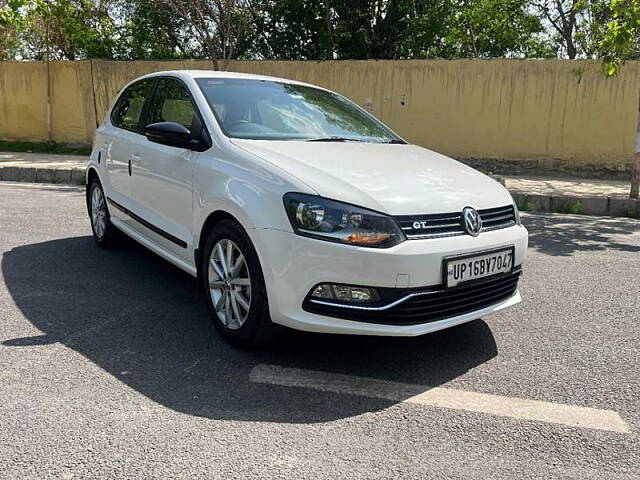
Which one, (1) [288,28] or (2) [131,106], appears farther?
(1) [288,28]

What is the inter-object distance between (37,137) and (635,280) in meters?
14.3

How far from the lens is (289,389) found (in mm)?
2844

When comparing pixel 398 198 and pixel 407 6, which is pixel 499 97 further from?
pixel 398 198

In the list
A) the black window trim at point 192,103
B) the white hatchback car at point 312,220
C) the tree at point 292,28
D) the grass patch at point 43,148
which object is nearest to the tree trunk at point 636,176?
the white hatchback car at point 312,220

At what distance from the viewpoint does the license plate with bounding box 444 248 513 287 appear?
2.87 metres

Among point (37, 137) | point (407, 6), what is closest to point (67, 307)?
point (37, 137)

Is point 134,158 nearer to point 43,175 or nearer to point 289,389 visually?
point 289,389

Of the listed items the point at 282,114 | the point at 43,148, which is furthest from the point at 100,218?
the point at 43,148

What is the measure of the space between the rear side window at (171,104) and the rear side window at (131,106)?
23 cm

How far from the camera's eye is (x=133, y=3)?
17.6 metres

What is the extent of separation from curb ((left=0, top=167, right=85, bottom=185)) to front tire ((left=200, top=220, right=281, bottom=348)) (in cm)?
819

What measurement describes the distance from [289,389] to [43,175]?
31.6ft

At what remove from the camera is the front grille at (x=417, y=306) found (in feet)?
9.15

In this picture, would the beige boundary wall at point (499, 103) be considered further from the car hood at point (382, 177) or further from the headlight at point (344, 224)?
the headlight at point (344, 224)
